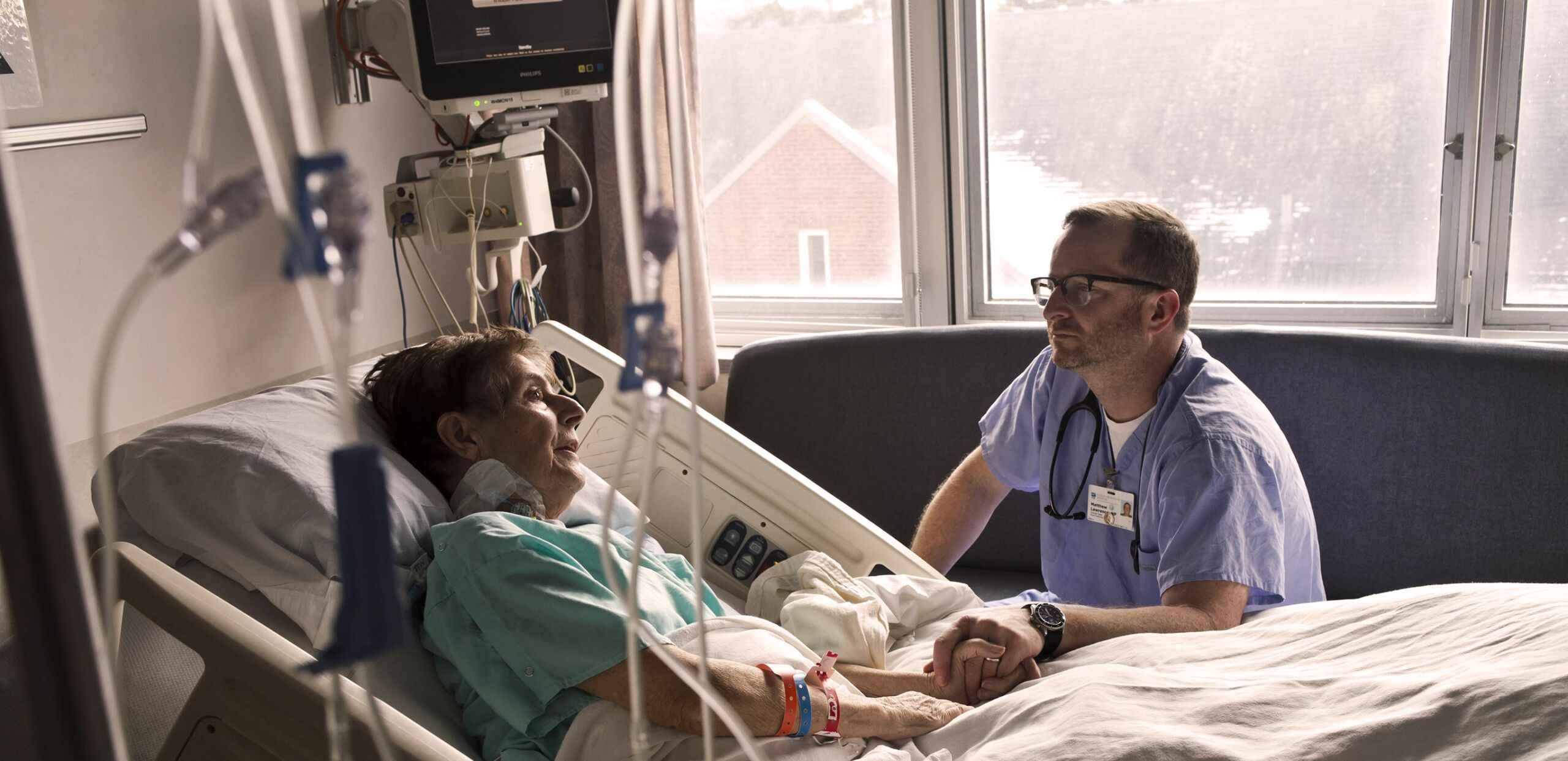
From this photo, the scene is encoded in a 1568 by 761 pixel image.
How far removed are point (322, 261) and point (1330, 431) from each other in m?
2.43

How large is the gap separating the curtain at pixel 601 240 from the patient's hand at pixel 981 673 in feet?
5.30

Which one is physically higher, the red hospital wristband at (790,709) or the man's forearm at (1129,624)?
the red hospital wristband at (790,709)

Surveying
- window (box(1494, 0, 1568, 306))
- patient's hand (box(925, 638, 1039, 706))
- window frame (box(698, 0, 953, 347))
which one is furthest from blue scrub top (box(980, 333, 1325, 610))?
window (box(1494, 0, 1568, 306))

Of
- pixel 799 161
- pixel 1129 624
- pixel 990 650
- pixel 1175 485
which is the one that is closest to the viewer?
pixel 990 650

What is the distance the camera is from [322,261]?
0.50 m

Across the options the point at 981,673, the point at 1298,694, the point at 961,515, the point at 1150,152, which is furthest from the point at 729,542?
the point at 1150,152

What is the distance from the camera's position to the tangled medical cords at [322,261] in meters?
0.49

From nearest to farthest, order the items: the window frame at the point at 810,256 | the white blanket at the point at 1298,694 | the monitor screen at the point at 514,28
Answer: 1. the white blanket at the point at 1298,694
2. the monitor screen at the point at 514,28
3. the window frame at the point at 810,256

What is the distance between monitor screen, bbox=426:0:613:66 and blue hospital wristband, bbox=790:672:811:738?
1626mm

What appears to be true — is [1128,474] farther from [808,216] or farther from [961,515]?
[808,216]

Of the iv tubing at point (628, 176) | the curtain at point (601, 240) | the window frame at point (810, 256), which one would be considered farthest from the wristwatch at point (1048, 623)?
the window frame at point (810, 256)

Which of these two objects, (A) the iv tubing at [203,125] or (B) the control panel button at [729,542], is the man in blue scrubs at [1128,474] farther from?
(A) the iv tubing at [203,125]

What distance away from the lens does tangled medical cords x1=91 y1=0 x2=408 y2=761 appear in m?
0.49

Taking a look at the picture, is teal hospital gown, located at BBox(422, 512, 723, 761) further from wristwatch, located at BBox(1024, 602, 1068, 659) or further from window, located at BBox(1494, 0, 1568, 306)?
window, located at BBox(1494, 0, 1568, 306)
